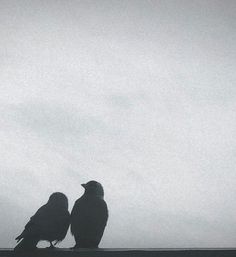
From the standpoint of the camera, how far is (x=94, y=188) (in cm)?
793

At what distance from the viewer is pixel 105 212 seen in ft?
25.0

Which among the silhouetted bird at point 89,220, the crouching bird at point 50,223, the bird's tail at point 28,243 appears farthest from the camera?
the silhouetted bird at point 89,220

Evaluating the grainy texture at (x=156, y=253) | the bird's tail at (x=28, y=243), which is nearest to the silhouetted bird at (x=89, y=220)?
the bird's tail at (x=28, y=243)

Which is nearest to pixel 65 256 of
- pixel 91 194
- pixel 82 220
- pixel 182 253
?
pixel 182 253

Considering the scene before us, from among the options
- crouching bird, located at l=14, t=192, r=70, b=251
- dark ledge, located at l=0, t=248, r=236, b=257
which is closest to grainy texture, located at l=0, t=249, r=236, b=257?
dark ledge, located at l=0, t=248, r=236, b=257

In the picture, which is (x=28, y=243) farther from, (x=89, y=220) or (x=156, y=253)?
(x=156, y=253)

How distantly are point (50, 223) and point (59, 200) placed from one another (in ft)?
2.93

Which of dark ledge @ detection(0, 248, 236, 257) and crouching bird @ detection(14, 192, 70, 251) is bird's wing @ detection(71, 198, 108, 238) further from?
dark ledge @ detection(0, 248, 236, 257)

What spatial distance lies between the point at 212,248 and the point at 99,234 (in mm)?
4052

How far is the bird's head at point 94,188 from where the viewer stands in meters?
7.90

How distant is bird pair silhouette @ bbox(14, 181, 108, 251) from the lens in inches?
270

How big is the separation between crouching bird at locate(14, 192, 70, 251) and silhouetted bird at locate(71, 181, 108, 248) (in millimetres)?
247

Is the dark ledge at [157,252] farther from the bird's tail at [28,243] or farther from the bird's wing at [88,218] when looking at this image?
the bird's wing at [88,218]

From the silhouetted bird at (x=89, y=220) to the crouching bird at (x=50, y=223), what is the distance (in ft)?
0.81
